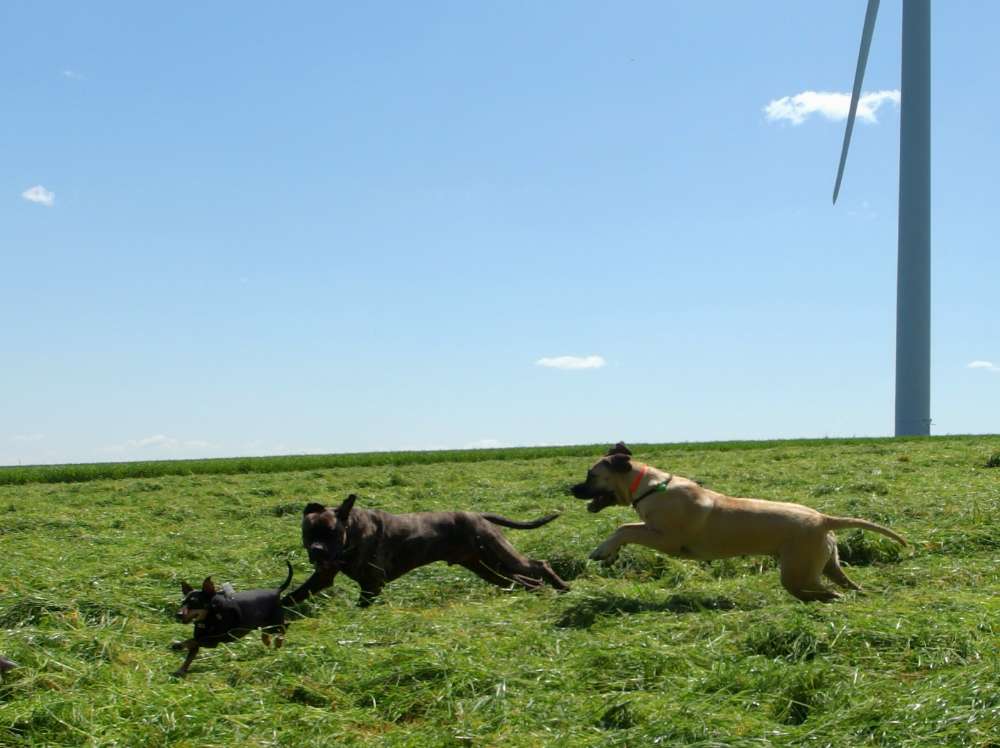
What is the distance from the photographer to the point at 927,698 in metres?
4.88

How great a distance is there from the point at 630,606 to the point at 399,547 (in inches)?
88.7

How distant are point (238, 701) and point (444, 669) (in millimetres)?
1155

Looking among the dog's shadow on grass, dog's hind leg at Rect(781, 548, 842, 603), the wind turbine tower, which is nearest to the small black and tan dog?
the dog's shadow on grass

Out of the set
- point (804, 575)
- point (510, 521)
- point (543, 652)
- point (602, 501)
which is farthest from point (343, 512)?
point (804, 575)

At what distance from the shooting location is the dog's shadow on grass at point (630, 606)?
7.23 m

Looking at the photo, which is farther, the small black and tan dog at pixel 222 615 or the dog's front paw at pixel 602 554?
the dog's front paw at pixel 602 554

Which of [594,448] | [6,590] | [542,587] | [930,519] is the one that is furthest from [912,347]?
[6,590]

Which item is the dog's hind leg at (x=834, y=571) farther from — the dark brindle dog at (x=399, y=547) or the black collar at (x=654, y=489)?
the dark brindle dog at (x=399, y=547)

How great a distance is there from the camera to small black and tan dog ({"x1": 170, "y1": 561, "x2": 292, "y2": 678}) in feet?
21.9

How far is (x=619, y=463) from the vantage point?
8.95m

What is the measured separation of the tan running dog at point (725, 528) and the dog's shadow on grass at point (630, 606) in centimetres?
59

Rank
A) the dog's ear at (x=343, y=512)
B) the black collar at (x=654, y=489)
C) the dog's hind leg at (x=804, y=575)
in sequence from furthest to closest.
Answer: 1. the black collar at (x=654, y=489)
2. the dog's ear at (x=343, y=512)
3. the dog's hind leg at (x=804, y=575)

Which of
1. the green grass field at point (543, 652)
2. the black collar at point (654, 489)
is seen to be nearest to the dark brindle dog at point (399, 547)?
the green grass field at point (543, 652)

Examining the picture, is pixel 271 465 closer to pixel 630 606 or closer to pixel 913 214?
pixel 913 214
